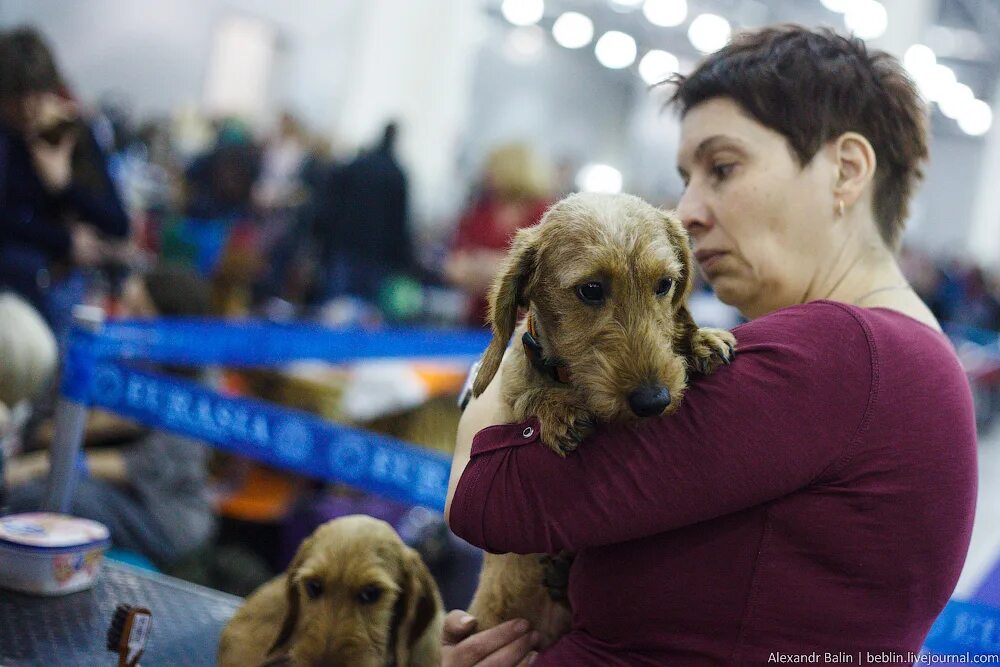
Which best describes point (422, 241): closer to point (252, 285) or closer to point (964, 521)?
point (252, 285)

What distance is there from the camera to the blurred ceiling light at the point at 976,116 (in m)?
26.0

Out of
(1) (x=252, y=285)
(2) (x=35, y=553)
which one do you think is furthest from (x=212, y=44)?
(2) (x=35, y=553)

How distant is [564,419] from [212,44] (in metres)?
16.8

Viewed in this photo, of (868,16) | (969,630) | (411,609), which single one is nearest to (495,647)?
(411,609)

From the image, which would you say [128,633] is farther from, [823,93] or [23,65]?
[23,65]

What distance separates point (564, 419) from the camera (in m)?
1.38

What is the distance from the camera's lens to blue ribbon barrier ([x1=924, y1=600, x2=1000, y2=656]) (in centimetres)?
214

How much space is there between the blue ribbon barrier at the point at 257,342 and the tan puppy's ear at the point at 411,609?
1.47 metres

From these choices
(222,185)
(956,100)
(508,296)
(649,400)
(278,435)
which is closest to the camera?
(649,400)

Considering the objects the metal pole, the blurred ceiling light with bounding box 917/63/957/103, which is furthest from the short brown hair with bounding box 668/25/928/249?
the blurred ceiling light with bounding box 917/63/957/103

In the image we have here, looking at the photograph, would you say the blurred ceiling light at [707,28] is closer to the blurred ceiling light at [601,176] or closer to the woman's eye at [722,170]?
the blurred ceiling light at [601,176]

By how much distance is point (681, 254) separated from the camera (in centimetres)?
160

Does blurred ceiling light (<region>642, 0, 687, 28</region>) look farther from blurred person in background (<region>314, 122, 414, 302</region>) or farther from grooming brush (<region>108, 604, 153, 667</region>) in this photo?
grooming brush (<region>108, 604, 153, 667</region>)

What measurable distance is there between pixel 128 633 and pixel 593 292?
3.72 ft
